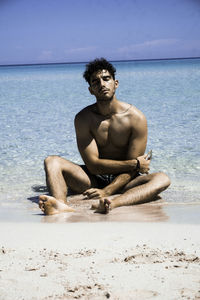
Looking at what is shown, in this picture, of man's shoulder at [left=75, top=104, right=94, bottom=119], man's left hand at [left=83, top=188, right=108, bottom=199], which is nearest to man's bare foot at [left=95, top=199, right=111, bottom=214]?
man's left hand at [left=83, top=188, right=108, bottom=199]

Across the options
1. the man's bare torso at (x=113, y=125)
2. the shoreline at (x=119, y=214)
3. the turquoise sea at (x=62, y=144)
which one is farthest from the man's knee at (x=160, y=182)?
the man's bare torso at (x=113, y=125)

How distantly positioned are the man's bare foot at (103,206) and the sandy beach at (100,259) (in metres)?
0.17

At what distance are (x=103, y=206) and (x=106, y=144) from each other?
2.99 feet

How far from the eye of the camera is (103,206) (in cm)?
351

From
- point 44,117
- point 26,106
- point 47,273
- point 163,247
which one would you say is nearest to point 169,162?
point 163,247

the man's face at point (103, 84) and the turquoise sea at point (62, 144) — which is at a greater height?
the man's face at point (103, 84)

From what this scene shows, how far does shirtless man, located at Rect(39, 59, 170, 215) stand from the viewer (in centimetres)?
412

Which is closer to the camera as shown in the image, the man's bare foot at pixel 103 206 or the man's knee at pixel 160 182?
the man's bare foot at pixel 103 206

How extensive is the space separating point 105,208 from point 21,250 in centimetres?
110

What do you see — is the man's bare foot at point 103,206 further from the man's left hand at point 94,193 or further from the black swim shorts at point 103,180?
the black swim shorts at point 103,180

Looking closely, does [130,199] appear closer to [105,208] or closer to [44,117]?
[105,208]

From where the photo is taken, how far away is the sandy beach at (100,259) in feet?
6.55

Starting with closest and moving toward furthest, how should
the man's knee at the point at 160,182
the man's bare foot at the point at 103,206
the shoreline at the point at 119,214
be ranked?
1. the shoreline at the point at 119,214
2. the man's bare foot at the point at 103,206
3. the man's knee at the point at 160,182

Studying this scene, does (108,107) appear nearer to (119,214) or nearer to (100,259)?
(119,214)
